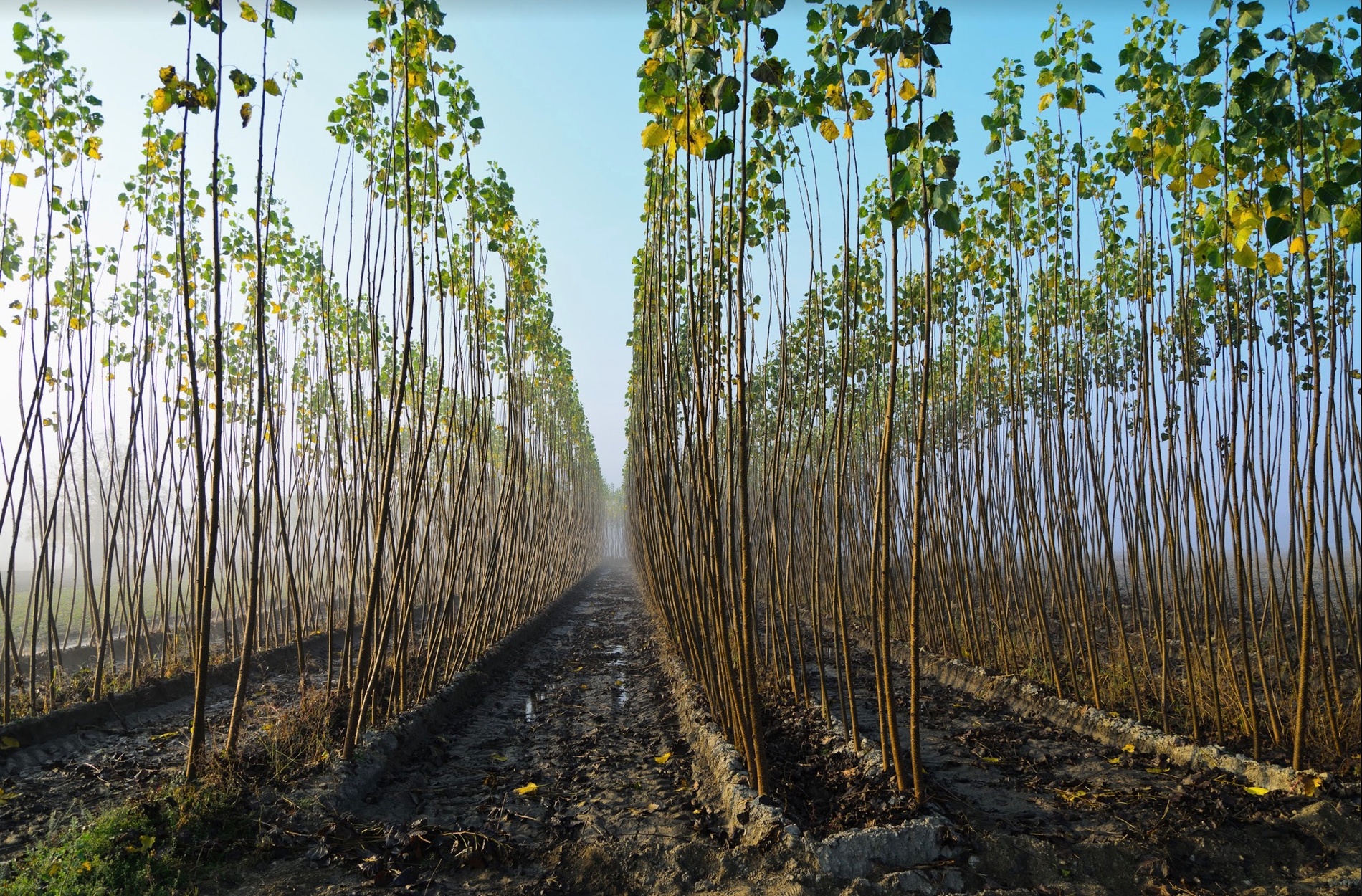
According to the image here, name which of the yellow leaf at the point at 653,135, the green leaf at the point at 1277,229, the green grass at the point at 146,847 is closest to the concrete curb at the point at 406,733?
the green grass at the point at 146,847

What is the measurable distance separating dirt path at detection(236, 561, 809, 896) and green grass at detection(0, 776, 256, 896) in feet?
0.77

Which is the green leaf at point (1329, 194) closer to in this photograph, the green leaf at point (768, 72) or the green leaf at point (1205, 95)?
the green leaf at point (1205, 95)

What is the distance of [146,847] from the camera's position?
234 cm

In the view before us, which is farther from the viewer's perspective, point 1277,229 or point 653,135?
point 653,135

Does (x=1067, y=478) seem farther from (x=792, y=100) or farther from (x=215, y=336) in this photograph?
(x=215, y=336)

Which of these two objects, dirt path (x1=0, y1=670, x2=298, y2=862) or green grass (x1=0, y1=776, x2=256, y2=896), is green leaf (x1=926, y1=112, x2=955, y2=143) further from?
dirt path (x1=0, y1=670, x2=298, y2=862)

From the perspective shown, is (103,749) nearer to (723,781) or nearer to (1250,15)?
(723,781)

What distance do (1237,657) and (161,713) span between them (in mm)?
7028

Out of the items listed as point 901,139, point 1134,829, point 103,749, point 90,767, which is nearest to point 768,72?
point 901,139

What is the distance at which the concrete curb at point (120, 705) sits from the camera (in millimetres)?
3807

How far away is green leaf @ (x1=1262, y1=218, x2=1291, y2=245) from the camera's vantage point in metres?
2.07

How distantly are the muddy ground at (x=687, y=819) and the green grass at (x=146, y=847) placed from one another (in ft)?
0.45

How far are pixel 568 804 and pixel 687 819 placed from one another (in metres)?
0.55

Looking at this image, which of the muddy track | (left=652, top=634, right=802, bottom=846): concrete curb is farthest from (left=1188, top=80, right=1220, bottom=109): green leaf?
the muddy track
